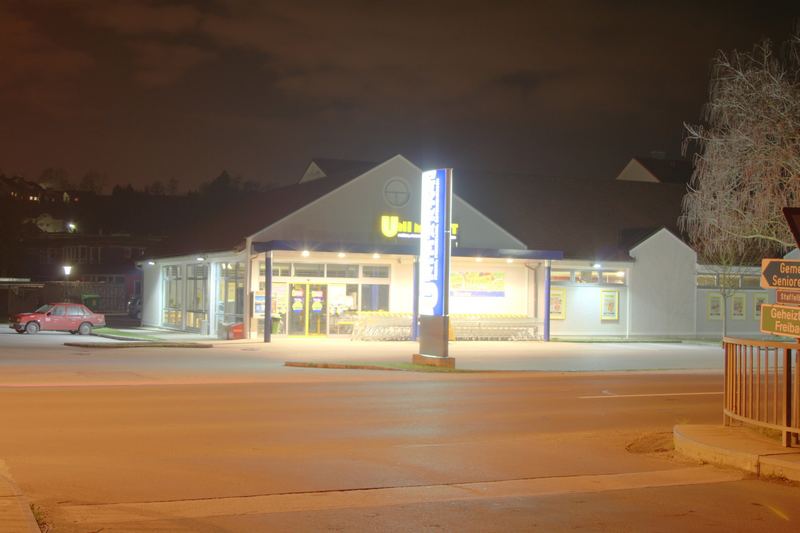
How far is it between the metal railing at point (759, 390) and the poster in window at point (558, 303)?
97.2 feet

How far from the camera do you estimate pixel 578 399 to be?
18438mm

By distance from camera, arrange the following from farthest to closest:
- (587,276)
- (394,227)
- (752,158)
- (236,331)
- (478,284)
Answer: (587,276) → (478,284) → (394,227) → (236,331) → (752,158)

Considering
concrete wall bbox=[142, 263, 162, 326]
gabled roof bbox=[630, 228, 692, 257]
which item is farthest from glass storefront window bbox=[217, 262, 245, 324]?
gabled roof bbox=[630, 228, 692, 257]

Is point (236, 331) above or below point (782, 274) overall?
below

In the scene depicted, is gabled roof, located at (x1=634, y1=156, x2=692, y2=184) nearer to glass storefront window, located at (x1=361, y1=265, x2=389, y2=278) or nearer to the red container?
glass storefront window, located at (x1=361, y1=265, x2=389, y2=278)

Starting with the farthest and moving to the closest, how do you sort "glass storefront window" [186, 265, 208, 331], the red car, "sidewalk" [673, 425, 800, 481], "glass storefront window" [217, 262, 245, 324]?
"glass storefront window" [186, 265, 208, 331], the red car, "glass storefront window" [217, 262, 245, 324], "sidewalk" [673, 425, 800, 481]

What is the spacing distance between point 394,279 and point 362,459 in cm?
2819

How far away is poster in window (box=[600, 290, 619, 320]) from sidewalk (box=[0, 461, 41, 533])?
36539 millimetres

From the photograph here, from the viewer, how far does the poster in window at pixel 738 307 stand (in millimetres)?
45969

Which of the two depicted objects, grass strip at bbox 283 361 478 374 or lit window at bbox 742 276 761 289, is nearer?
grass strip at bbox 283 361 478 374

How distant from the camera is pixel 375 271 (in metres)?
39.3

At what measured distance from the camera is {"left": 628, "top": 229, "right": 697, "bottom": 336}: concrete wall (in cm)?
4350

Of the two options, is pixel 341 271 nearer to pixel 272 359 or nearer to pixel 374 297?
pixel 374 297

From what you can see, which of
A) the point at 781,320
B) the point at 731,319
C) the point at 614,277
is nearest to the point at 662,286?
the point at 614,277
